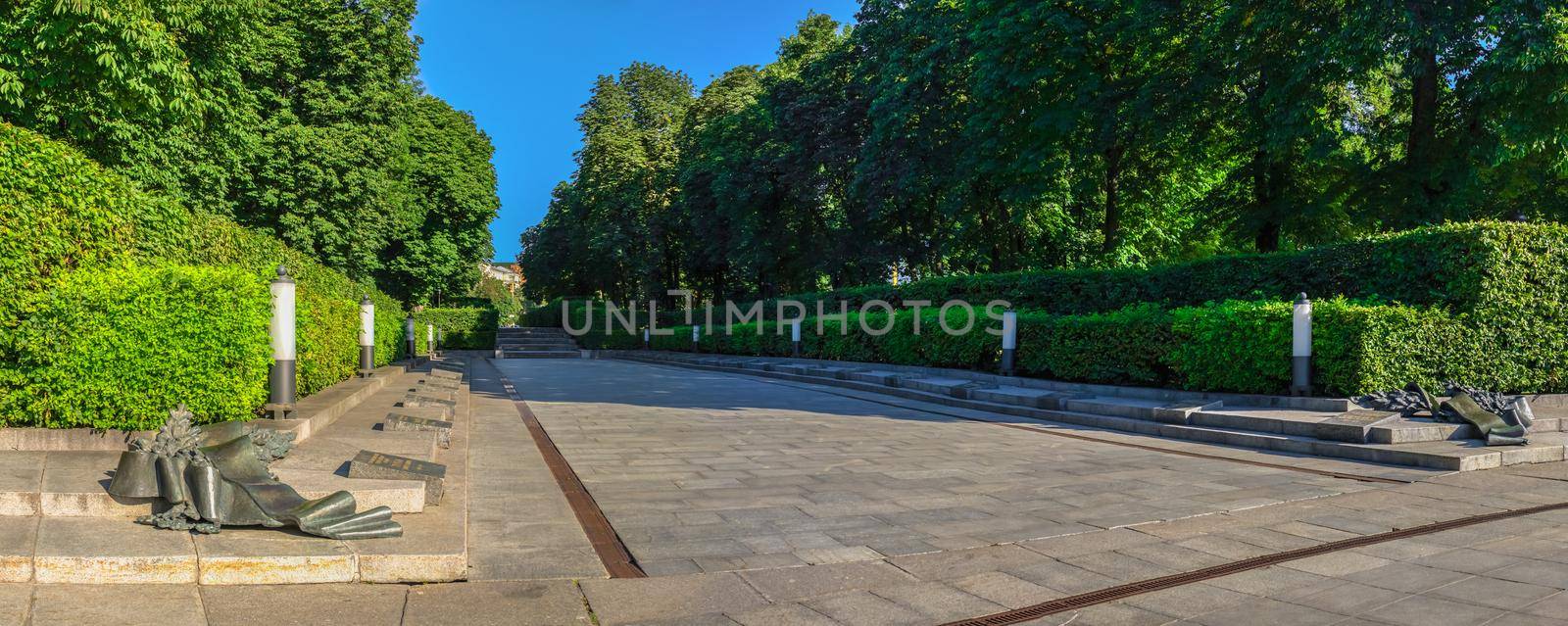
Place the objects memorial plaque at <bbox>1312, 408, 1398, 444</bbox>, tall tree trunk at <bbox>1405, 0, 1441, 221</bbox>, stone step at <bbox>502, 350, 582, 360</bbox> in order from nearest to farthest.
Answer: memorial plaque at <bbox>1312, 408, 1398, 444</bbox> → tall tree trunk at <bbox>1405, 0, 1441, 221</bbox> → stone step at <bbox>502, 350, 582, 360</bbox>

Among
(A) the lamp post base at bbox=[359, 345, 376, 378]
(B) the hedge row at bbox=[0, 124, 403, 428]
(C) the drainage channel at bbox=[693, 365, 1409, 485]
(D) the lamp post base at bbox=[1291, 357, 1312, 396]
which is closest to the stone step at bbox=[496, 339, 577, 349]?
(A) the lamp post base at bbox=[359, 345, 376, 378]

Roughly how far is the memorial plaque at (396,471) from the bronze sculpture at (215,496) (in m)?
0.65

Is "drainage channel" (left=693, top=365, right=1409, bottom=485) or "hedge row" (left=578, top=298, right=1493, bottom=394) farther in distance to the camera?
"hedge row" (left=578, top=298, right=1493, bottom=394)

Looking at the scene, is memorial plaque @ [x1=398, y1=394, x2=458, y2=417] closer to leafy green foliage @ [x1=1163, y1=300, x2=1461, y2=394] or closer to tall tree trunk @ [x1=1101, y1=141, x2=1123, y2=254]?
leafy green foliage @ [x1=1163, y1=300, x2=1461, y2=394]

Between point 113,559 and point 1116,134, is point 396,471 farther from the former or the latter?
point 1116,134

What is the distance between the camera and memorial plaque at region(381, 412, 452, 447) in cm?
823

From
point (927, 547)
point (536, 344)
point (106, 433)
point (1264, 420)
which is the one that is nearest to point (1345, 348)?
point (1264, 420)

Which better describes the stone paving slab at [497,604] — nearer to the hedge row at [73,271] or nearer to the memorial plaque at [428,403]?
the hedge row at [73,271]

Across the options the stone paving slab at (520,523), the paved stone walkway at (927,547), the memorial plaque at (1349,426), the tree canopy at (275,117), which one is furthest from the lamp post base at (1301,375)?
the tree canopy at (275,117)

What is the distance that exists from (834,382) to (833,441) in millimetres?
10130

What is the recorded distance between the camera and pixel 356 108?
29156 millimetres

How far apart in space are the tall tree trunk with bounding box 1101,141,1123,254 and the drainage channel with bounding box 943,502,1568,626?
17691 mm

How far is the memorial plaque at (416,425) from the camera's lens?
8.23m

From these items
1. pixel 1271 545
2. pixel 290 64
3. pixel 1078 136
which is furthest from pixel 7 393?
pixel 290 64
